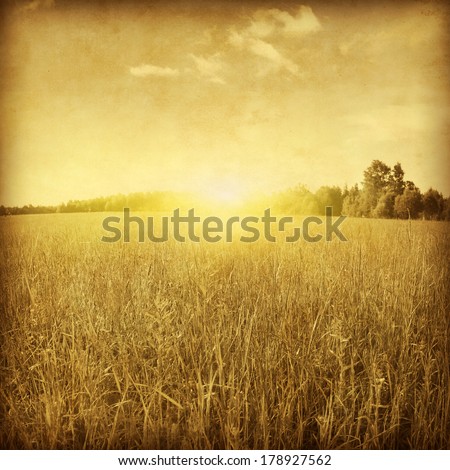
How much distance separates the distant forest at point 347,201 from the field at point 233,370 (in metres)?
0.69

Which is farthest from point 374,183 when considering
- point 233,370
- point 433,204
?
point 233,370

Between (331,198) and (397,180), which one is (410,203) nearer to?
(397,180)

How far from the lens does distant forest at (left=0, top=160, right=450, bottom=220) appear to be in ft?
9.80

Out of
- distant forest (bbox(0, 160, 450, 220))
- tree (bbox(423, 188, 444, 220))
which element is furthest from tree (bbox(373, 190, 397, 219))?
tree (bbox(423, 188, 444, 220))

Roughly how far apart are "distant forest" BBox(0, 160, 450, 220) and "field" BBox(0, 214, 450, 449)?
691 mm

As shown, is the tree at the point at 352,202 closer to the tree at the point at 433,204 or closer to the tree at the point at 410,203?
the tree at the point at 410,203

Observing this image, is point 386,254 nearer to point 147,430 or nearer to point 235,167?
point 235,167

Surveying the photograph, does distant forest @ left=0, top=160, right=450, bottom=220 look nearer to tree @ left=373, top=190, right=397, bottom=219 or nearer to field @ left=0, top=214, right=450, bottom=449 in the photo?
tree @ left=373, top=190, right=397, bottom=219

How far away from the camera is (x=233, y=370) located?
168 cm

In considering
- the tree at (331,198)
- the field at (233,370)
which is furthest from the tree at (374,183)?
the field at (233,370)

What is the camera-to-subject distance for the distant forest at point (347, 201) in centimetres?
299

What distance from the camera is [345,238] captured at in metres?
3.85
